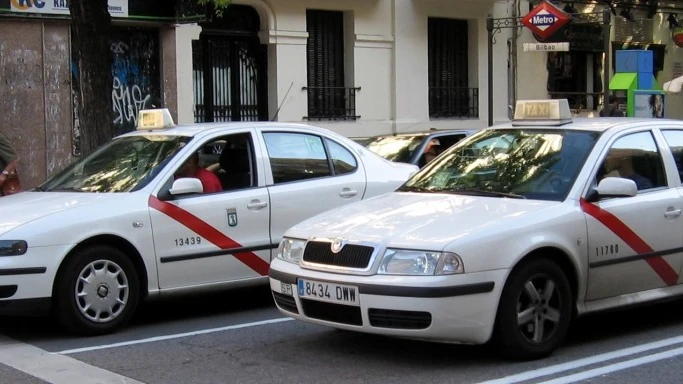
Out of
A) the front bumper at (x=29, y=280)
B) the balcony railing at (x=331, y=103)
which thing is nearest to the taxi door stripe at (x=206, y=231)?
the front bumper at (x=29, y=280)

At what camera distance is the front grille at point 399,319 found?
6203mm

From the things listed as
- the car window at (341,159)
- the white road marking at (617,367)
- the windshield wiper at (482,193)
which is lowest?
the white road marking at (617,367)

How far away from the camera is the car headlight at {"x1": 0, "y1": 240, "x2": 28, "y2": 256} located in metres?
7.41

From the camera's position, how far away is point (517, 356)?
6.58 m

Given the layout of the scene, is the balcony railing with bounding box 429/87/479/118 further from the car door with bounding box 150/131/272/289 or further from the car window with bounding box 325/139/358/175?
the car door with bounding box 150/131/272/289

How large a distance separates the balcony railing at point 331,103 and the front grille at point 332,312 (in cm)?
1210

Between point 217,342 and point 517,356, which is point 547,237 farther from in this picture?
point 217,342

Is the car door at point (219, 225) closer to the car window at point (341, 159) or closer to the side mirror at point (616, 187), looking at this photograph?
the car window at point (341, 159)

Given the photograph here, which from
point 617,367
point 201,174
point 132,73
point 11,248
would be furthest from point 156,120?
point 132,73

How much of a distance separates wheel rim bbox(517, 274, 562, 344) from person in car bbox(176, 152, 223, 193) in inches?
122

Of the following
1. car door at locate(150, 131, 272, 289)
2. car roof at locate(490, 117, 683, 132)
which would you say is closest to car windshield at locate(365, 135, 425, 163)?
car door at locate(150, 131, 272, 289)

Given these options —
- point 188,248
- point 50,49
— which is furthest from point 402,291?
point 50,49

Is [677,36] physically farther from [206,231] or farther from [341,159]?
[206,231]

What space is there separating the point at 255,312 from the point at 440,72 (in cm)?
1299
